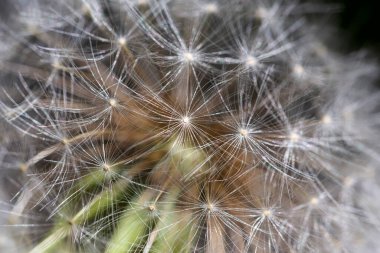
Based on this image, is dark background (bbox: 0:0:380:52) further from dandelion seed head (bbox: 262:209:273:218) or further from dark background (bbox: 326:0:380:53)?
dandelion seed head (bbox: 262:209:273:218)

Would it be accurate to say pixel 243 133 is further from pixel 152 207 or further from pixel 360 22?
pixel 360 22

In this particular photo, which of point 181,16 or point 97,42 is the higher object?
point 181,16

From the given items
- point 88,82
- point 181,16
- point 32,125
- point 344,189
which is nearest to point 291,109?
point 344,189

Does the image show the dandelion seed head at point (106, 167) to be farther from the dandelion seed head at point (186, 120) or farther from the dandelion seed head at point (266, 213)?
the dandelion seed head at point (266, 213)

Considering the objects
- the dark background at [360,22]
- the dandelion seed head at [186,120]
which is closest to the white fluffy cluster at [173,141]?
the dandelion seed head at [186,120]

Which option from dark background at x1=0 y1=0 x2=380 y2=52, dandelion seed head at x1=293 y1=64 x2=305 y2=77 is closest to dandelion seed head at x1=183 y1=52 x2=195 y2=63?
dandelion seed head at x1=293 y1=64 x2=305 y2=77

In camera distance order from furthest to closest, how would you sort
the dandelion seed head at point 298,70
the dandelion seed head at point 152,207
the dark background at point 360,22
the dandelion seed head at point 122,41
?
the dark background at point 360,22 → the dandelion seed head at point 298,70 → the dandelion seed head at point 122,41 → the dandelion seed head at point 152,207

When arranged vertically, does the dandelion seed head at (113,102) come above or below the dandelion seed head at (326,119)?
below

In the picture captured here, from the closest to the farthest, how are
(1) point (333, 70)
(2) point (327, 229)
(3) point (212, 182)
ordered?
(3) point (212, 182)
(2) point (327, 229)
(1) point (333, 70)

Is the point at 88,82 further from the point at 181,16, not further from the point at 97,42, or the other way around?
the point at 181,16

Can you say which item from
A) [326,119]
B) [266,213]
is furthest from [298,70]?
[266,213]
